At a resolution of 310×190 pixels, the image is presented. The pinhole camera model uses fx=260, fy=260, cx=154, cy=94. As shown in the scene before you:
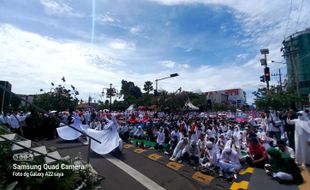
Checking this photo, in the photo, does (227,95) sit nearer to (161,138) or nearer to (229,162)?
(161,138)

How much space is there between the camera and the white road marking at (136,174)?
28.3 feet

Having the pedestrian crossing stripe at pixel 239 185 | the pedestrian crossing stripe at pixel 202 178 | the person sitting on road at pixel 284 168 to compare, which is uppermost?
the person sitting on road at pixel 284 168

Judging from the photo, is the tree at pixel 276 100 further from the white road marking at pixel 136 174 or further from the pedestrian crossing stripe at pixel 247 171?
the white road marking at pixel 136 174

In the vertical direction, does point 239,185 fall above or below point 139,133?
below

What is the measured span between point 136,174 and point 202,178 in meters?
2.50

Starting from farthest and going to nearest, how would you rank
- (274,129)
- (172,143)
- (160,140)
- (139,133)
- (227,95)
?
(227,95) → (139,133) → (160,140) → (274,129) → (172,143)

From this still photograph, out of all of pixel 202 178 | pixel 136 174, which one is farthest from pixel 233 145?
pixel 136 174

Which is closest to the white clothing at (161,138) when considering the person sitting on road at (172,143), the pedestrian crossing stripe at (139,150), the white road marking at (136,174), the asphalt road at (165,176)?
the person sitting on road at (172,143)

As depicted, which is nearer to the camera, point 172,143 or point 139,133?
point 172,143

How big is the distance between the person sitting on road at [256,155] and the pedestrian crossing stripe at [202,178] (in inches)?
97.0

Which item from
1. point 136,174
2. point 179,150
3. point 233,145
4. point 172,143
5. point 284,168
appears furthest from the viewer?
point 172,143

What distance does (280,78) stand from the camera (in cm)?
4756

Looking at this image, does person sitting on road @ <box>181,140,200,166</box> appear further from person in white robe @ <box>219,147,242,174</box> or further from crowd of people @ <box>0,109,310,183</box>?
person in white robe @ <box>219,147,242,174</box>

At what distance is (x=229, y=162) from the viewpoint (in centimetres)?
1052
